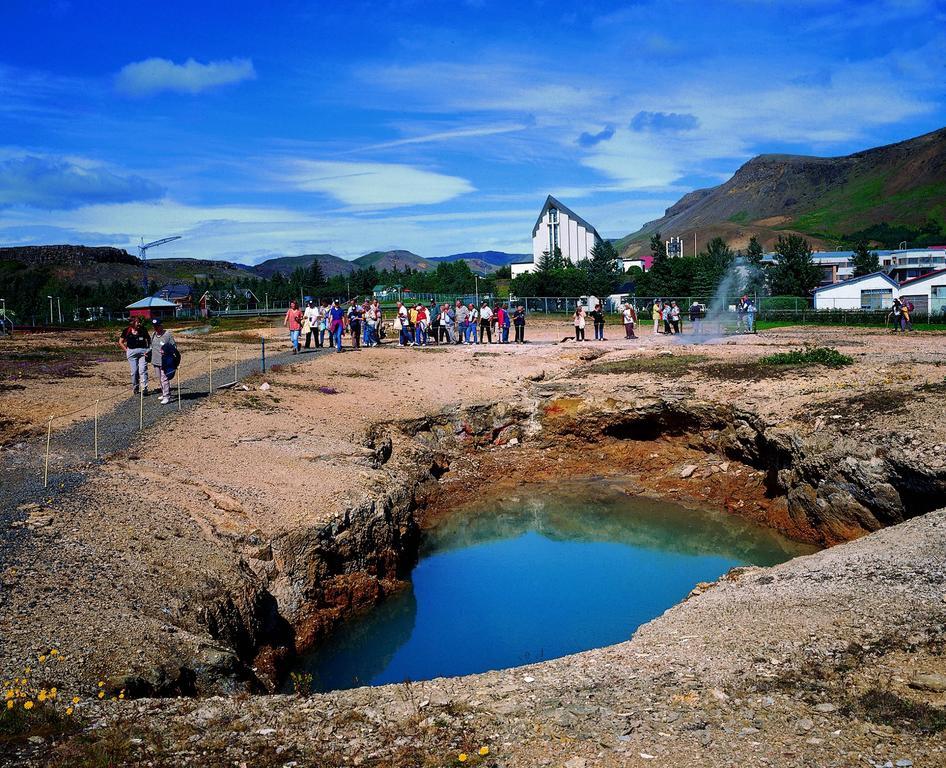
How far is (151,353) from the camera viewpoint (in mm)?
20609

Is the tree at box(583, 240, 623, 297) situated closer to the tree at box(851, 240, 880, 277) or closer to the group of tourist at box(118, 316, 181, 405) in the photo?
the tree at box(851, 240, 880, 277)

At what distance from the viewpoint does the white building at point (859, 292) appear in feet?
209

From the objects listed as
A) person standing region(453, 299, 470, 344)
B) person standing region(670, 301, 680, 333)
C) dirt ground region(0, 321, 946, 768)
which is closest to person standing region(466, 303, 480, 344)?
person standing region(453, 299, 470, 344)

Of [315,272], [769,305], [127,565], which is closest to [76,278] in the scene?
[315,272]

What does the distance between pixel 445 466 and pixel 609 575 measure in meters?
7.26

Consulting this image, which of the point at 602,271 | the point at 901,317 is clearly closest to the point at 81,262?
the point at 602,271

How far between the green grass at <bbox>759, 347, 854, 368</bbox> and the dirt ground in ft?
2.22

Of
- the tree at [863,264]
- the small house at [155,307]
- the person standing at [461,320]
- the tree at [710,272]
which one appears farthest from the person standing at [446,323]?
the tree at [863,264]

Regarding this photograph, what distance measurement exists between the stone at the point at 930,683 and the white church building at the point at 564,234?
112 metres

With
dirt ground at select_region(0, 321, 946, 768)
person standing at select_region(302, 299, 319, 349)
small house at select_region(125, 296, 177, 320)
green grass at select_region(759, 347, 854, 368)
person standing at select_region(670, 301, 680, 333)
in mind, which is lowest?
dirt ground at select_region(0, 321, 946, 768)

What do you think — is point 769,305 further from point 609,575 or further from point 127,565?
point 127,565

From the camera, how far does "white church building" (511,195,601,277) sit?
120m

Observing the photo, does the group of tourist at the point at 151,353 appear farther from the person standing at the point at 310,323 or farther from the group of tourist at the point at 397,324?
the person standing at the point at 310,323

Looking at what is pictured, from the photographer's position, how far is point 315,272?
119 meters
